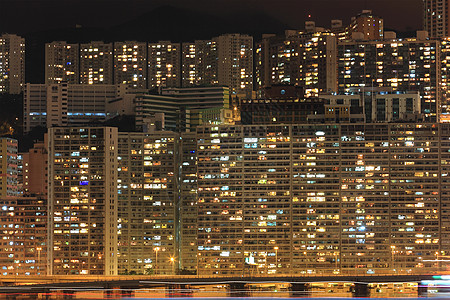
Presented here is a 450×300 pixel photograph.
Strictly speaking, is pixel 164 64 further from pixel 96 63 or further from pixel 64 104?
pixel 64 104

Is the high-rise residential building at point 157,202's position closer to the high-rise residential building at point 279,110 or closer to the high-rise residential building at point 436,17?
the high-rise residential building at point 279,110

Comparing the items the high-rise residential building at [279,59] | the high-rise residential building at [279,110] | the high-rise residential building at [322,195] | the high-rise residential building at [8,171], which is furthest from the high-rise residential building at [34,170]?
the high-rise residential building at [279,59]

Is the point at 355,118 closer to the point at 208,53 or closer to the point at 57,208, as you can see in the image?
the point at 57,208

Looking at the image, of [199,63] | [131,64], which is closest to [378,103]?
[199,63]

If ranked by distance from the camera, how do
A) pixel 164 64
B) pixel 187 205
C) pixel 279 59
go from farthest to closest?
1. pixel 164 64
2. pixel 279 59
3. pixel 187 205

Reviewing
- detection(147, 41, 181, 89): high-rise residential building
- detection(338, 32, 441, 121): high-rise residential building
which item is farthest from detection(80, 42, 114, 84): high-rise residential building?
detection(338, 32, 441, 121): high-rise residential building

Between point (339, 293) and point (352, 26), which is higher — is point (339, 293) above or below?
below

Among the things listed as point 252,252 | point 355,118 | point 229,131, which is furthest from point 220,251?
point 355,118
